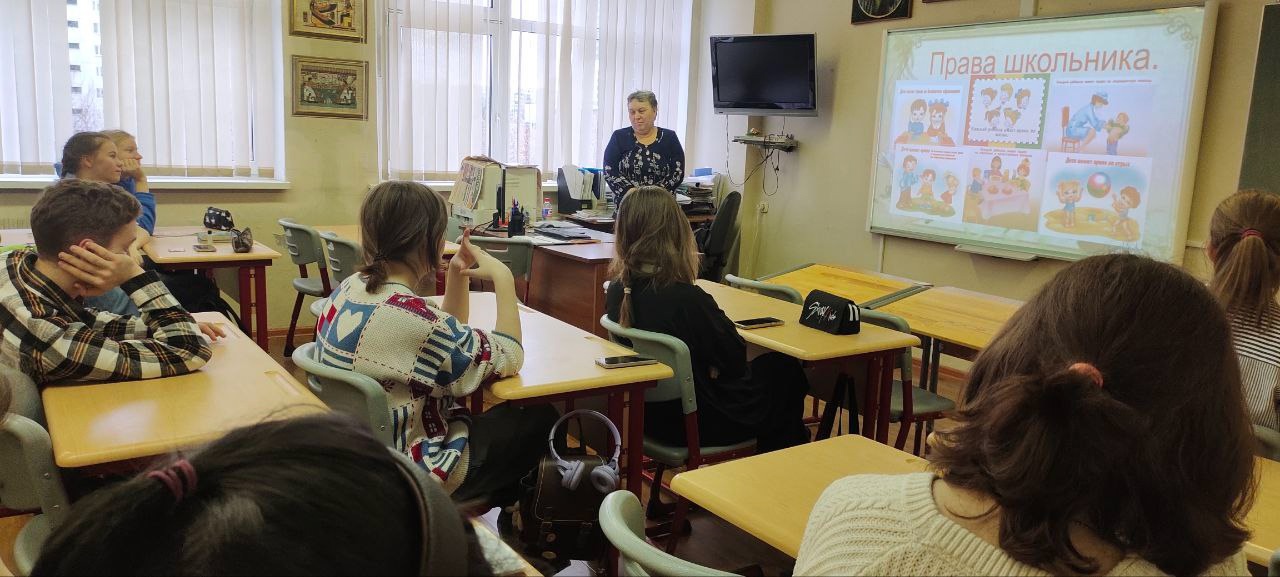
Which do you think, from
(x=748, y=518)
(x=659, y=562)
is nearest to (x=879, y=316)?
(x=748, y=518)

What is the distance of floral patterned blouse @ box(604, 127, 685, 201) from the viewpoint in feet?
18.9

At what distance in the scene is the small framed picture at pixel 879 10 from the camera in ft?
17.6

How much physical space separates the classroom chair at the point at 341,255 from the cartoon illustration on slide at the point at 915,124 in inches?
122

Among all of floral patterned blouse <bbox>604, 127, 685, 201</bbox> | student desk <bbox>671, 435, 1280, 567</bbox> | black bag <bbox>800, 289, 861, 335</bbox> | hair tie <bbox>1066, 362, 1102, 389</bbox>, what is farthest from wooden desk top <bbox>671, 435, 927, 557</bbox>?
floral patterned blouse <bbox>604, 127, 685, 201</bbox>

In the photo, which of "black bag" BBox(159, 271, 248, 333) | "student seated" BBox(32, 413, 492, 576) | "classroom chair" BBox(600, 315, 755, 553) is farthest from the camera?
"black bag" BBox(159, 271, 248, 333)

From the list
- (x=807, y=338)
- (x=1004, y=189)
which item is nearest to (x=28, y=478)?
(x=807, y=338)

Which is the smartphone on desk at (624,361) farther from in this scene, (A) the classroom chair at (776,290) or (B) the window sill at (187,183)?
(B) the window sill at (187,183)

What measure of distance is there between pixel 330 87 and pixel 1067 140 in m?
4.01

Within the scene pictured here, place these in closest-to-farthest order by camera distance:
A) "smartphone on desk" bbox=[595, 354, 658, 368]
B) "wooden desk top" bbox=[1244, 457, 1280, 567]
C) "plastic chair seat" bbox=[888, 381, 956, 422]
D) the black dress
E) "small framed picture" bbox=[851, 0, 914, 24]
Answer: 1. "wooden desk top" bbox=[1244, 457, 1280, 567]
2. "smartphone on desk" bbox=[595, 354, 658, 368]
3. the black dress
4. "plastic chair seat" bbox=[888, 381, 956, 422]
5. "small framed picture" bbox=[851, 0, 914, 24]

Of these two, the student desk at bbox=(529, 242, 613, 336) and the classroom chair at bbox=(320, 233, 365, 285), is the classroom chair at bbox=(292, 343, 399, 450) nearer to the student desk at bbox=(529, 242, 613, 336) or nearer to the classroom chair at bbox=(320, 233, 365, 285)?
the classroom chair at bbox=(320, 233, 365, 285)

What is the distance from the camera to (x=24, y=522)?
6.34 feet

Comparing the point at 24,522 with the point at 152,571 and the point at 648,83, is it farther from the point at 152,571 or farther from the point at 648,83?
the point at 648,83

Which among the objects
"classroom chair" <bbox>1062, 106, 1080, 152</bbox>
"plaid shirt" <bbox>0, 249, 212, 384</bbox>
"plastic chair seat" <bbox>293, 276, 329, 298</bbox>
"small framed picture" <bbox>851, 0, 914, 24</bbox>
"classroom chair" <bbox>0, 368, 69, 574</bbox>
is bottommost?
"plastic chair seat" <bbox>293, 276, 329, 298</bbox>

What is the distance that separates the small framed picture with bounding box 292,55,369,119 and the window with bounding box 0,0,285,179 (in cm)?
→ 12
